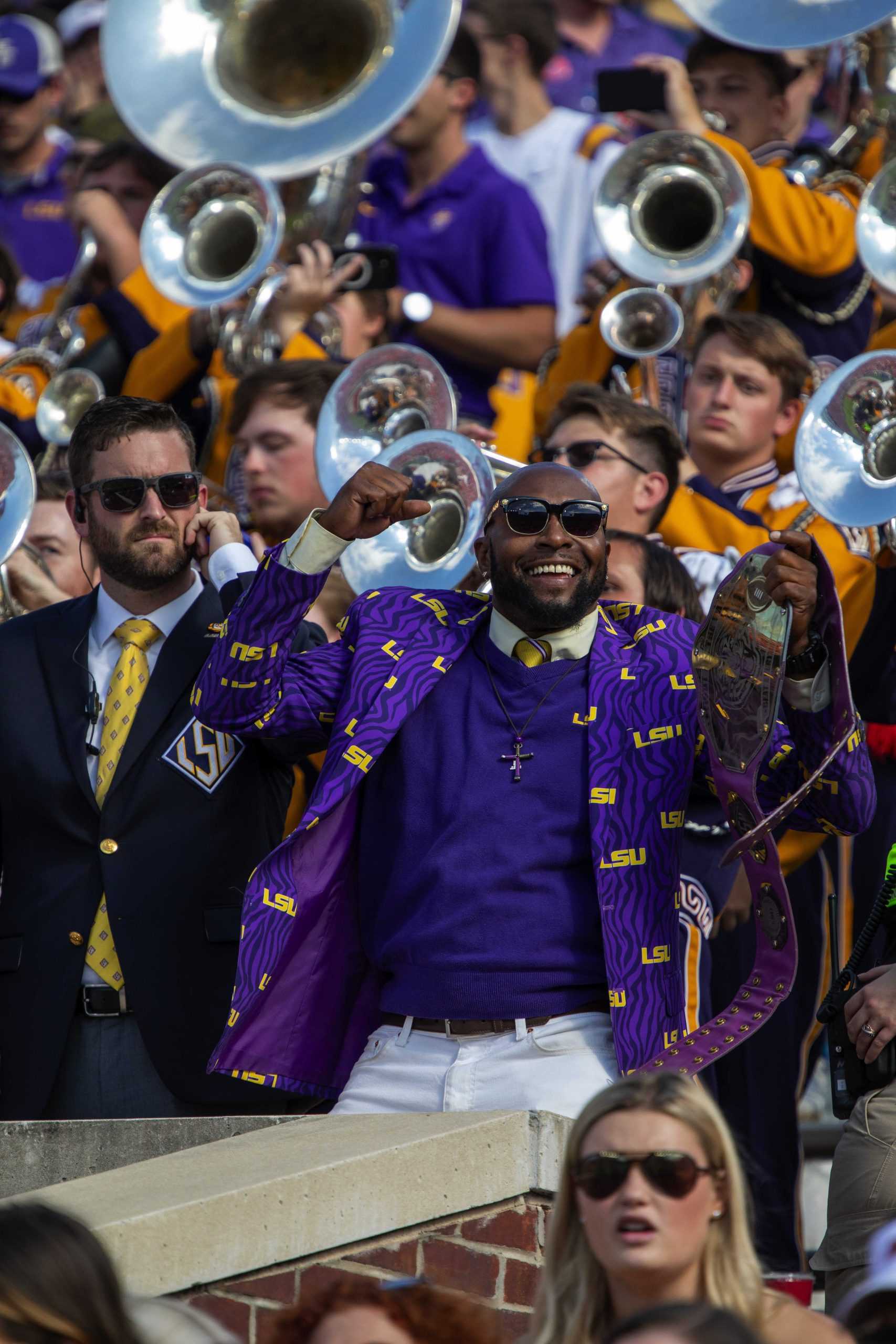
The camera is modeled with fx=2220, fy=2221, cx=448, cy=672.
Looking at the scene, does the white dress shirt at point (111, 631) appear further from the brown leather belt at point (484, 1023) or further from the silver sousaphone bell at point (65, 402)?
the silver sousaphone bell at point (65, 402)

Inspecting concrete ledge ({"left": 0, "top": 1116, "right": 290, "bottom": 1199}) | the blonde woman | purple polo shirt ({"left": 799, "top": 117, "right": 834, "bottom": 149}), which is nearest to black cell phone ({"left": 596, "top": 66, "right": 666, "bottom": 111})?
purple polo shirt ({"left": 799, "top": 117, "right": 834, "bottom": 149})

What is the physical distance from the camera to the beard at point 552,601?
4.59 meters

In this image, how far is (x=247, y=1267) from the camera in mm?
3594

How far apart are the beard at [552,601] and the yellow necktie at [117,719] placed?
90cm

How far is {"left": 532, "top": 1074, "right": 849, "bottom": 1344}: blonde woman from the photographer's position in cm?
310

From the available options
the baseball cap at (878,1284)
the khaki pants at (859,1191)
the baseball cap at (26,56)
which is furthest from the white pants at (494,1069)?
the baseball cap at (26,56)

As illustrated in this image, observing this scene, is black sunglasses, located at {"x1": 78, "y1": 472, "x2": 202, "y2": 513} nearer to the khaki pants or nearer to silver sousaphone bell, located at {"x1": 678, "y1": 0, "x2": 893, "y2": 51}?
the khaki pants

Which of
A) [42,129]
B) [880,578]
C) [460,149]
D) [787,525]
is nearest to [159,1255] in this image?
[880,578]

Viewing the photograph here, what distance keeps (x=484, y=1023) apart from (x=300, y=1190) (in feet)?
2.51

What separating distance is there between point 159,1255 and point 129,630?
188 centimetres

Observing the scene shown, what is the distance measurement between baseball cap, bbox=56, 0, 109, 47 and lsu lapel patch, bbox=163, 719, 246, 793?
7.65 meters

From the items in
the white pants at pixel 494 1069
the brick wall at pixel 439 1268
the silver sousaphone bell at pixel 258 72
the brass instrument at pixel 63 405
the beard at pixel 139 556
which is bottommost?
the brick wall at pixel 439 1268

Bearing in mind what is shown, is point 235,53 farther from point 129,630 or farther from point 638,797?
point 638,797

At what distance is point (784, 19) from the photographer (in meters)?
8.12
